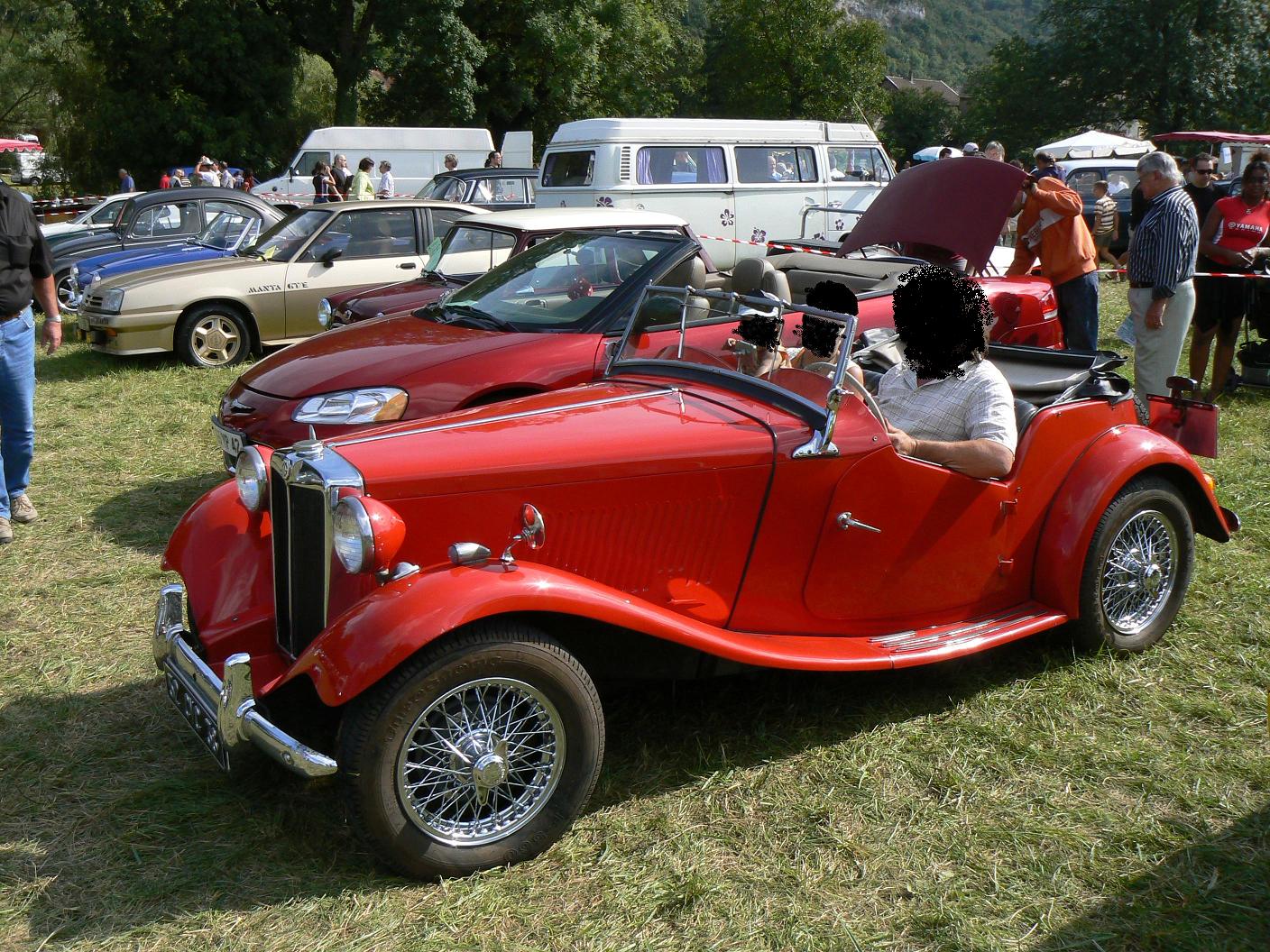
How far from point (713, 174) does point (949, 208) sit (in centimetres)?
891

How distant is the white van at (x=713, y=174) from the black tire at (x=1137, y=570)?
9.85 m

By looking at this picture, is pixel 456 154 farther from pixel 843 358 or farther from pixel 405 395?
pixel 843 358

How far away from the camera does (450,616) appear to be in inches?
115

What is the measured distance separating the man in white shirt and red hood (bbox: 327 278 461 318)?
45.2ft

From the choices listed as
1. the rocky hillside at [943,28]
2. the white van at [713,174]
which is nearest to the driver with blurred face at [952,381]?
the white van at [713,174]

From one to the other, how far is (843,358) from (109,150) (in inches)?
1323

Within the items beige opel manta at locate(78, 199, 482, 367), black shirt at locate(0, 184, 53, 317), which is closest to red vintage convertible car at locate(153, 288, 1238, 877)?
black shirt at locate(0, 184, 53, 317)

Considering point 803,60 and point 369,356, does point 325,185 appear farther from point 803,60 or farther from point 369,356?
point 803,60

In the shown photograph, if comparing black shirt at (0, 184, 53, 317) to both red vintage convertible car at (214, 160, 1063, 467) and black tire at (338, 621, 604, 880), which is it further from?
black tire at (338, 621, 604, 880)

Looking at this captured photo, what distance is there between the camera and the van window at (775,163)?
14.8 metres

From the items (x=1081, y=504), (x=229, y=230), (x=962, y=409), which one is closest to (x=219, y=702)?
(x=962, y=409)

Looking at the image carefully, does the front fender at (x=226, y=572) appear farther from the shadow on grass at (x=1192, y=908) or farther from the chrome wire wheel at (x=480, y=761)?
the shadow on grass at (x=1192, y=908)

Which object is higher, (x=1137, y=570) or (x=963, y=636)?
(x=1137, y=570)

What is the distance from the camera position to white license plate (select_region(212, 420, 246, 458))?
5930mm
